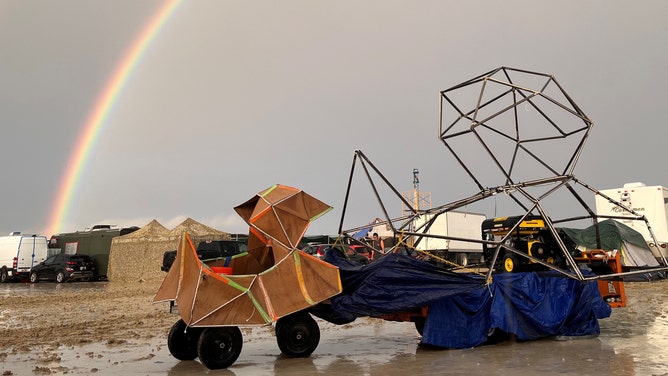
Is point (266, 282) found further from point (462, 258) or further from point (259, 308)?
point (462, 258)

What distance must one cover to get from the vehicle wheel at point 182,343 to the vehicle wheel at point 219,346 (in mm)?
901

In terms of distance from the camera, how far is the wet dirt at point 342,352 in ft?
24.4

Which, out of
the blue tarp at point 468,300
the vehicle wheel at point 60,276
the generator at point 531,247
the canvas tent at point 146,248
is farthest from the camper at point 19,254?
the generator at point 531,247

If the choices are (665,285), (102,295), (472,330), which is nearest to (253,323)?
(472,330)

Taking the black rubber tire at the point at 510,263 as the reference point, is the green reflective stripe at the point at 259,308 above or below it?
below

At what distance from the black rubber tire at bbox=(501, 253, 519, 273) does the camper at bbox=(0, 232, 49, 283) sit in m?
32.4

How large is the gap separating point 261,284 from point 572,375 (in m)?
4.39

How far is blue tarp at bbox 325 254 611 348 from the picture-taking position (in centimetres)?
881

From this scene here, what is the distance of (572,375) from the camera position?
676 centimetres

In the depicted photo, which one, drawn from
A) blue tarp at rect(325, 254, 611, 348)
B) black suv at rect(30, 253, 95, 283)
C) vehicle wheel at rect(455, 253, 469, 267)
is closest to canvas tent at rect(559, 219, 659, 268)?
vehicle wheel at rect(455, 253, 469, 267)

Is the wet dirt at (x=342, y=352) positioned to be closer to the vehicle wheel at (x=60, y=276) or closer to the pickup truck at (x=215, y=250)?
the pickup truck at (x=215, y=250)

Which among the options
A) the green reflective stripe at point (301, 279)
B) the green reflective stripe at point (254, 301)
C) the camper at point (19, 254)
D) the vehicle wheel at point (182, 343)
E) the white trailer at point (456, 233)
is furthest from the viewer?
the white trailer at point (456, 233)

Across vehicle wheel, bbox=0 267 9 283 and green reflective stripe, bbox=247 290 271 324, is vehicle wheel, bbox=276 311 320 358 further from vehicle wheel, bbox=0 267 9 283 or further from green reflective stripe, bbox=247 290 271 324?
vehicle wheel, bbox=0 267 9 283

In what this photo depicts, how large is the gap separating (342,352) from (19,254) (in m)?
32.8
